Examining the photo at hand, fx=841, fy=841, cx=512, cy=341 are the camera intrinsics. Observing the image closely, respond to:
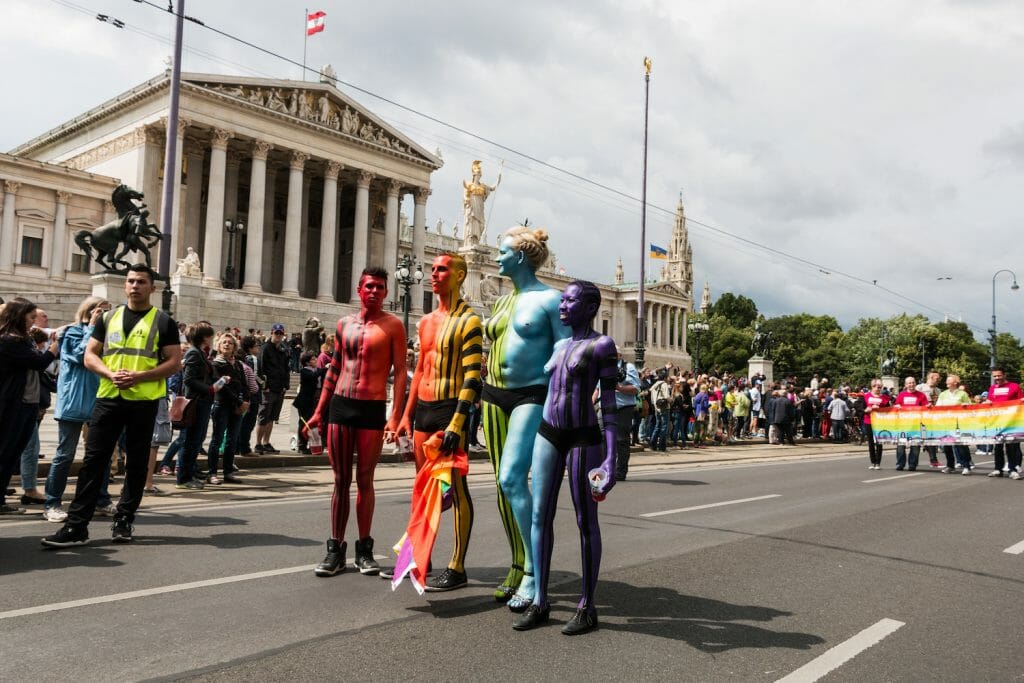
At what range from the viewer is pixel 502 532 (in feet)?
26.5

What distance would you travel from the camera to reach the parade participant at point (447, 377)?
18.3 ft

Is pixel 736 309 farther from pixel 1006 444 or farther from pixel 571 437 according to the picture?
pixel 571 437

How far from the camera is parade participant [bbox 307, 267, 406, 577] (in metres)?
6.00

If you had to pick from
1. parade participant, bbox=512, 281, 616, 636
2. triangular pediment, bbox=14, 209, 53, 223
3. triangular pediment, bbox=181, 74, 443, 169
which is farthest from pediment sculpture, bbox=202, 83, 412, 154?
parade participant, bbox=512, 281, 616, 636

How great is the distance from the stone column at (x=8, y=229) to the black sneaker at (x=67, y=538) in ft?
156

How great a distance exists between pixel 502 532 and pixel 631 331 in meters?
98.7

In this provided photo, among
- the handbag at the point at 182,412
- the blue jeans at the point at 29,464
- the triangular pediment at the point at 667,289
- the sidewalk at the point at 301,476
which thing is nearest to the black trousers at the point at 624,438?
the sidewalk at the point at 301,476

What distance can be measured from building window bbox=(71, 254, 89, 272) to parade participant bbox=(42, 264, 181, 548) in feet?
162

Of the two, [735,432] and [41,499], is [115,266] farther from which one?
[735,432]

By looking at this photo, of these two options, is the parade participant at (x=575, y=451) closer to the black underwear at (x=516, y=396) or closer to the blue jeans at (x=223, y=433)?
the black underwear at (x=516, y=396)

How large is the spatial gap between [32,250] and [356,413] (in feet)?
168

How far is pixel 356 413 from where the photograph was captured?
6008mm

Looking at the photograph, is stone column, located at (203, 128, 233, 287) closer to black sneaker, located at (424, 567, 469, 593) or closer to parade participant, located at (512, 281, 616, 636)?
black sneaker, located at (424, 567, 469, 593)

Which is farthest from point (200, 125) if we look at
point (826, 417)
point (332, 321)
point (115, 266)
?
point (826, 417)
